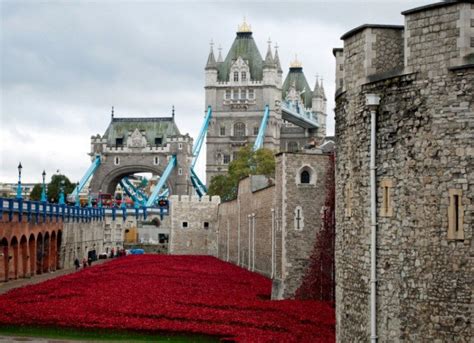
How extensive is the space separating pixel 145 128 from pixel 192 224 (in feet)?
189

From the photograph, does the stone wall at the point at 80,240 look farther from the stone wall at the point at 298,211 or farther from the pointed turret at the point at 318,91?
the pointed turret at the point at 318,91

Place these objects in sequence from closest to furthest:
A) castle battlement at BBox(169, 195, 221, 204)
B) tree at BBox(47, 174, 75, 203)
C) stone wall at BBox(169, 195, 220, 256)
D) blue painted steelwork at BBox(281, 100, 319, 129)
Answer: stone wall at BBox(169, 195, 220, 256)
castle battlement at BBox(169, 195, 221, 204)
tree at BBox(47, 174, 75, 203)
blue painted steelwork at BBox(281, 100, 319, 129)

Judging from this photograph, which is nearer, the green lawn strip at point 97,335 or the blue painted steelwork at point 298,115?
the green lawn strip at point 97,335

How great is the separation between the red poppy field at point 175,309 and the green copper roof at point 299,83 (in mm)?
126586

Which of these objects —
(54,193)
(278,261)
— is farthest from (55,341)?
(54,193)

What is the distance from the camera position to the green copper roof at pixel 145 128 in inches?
5123

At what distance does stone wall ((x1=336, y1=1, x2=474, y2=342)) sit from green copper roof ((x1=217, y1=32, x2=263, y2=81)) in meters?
122

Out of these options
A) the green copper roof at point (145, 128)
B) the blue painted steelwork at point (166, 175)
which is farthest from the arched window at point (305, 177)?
the green copper roof at point (145, 128)

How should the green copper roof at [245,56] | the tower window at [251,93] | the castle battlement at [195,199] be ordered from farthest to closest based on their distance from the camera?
1. the green copper roof at [245,56]
2. the tower window at [251,93]
3. the castle battlement at [195,199]

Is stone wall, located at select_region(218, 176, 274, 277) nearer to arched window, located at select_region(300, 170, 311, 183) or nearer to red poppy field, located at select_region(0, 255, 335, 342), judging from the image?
red poppy field, located at select_region(0, 255, 335, 342)

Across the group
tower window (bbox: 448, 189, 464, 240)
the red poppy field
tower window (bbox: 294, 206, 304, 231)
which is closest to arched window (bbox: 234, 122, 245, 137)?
the red poppy field

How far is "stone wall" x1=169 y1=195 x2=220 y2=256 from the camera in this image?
7500 centimetres

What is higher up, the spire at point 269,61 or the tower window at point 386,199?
the spire at point 269,61

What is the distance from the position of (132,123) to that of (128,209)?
151ft
